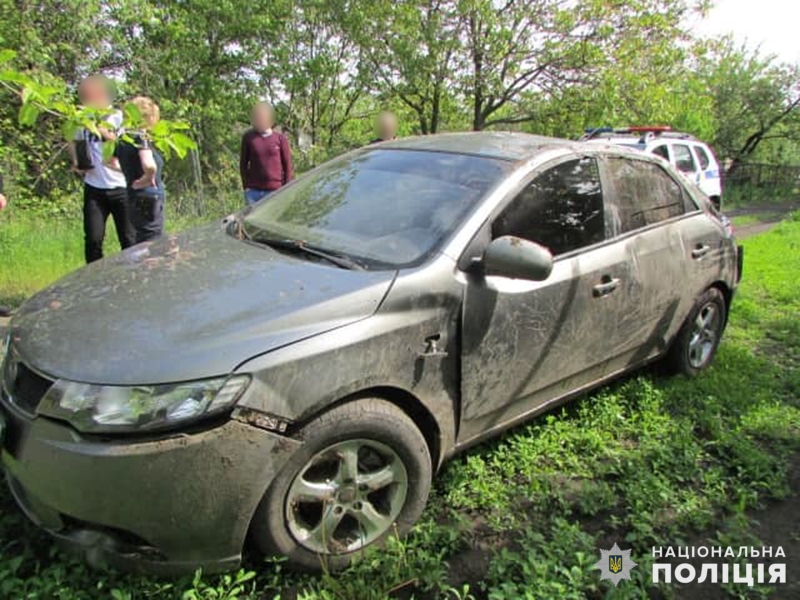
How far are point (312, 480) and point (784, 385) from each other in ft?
12.0

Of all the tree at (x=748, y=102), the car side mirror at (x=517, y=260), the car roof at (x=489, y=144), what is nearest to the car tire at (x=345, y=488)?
the car side mirror at (x=517, y=260)

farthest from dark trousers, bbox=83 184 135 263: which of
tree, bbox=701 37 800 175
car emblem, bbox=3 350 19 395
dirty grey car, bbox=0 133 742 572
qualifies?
tree, bbox=701 37 800 175

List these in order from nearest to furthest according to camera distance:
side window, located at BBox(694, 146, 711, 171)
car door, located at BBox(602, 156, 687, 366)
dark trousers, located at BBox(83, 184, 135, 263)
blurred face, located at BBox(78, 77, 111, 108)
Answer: car door, located at BBox(602, 156, 687, 366), blurred face, located at BBox(78, 77, 111, 108), dark trousers, located at BBox(83, 184, 135, 263), side window, located at BBox(694, 146, 711, 171)

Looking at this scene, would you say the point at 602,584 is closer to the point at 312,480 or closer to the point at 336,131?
the point at 312,480

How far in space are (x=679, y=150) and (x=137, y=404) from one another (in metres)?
11.7

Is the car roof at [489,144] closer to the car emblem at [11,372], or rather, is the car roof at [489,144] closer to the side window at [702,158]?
the car emblem at [11,372]

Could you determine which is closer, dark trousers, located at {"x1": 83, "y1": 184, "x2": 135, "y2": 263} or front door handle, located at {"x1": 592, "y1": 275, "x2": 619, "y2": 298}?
front door handle, located at {"x1": 592, "y1": 275, "x2": 619, "y2": 298}

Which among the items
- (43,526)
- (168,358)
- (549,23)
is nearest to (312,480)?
(168,358)

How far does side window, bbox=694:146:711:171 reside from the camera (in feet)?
38.3

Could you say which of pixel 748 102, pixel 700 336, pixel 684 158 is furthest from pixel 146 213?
pixel 748 102

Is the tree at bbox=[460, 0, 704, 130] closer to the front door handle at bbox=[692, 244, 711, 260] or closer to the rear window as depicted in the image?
the rear window

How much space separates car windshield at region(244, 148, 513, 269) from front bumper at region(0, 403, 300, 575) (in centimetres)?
98

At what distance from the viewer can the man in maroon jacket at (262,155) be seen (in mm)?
5855

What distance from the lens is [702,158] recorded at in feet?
38.9
